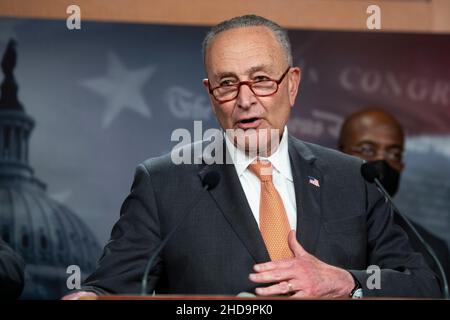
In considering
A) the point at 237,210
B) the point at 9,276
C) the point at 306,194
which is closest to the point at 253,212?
the point at 237,210

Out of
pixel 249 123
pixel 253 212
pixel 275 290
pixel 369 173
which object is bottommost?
pixel 275 290

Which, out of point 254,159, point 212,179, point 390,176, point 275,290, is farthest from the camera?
point 390,176

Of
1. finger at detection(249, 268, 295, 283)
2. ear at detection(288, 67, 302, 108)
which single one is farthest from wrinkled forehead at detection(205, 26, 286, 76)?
finger at detection(249, 268, 295, 283)

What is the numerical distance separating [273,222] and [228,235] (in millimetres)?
133

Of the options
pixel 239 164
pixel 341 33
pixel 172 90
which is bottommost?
pixel 239 164

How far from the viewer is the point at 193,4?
4230 mm

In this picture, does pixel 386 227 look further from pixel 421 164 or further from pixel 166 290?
pixel 421 164

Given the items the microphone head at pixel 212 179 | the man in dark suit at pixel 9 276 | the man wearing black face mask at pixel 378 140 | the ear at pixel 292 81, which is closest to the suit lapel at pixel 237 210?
the microphone head at pixel 212 179

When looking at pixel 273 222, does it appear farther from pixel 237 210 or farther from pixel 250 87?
pixel 250 87

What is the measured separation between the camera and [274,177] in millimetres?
2416

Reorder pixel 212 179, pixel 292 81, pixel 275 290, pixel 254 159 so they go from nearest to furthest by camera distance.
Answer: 1. pixel 275 290
2. pixel 212 179
3. pixel 254 159
4. pixel 292 81
